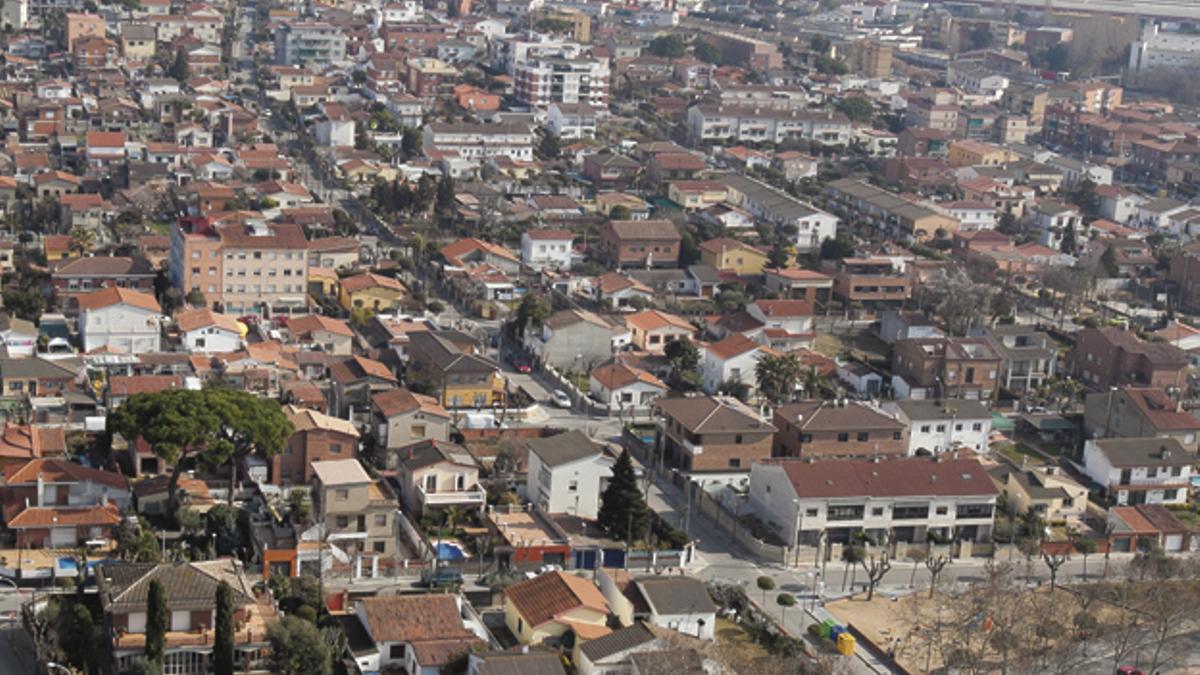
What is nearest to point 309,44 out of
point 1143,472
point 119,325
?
point 119,325

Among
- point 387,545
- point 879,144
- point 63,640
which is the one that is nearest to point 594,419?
point 387,545

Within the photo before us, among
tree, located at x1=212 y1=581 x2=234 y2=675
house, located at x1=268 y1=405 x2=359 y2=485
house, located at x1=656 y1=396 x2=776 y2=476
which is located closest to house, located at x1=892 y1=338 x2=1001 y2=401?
house, located at x1=656 y1=396 x2=776 y2=476

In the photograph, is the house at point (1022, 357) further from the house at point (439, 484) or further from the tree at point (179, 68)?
the tree at point (179, 68)

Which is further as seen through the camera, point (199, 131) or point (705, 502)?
point (199, 131)

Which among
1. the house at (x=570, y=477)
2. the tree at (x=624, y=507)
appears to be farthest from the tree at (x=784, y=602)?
the house at (x=570, y=477)

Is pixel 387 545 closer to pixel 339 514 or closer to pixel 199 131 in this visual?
pixel 339 514

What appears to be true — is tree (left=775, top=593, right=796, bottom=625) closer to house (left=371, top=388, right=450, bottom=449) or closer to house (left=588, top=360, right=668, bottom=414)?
house (left=371, top=388, right=450, bottom=449)
